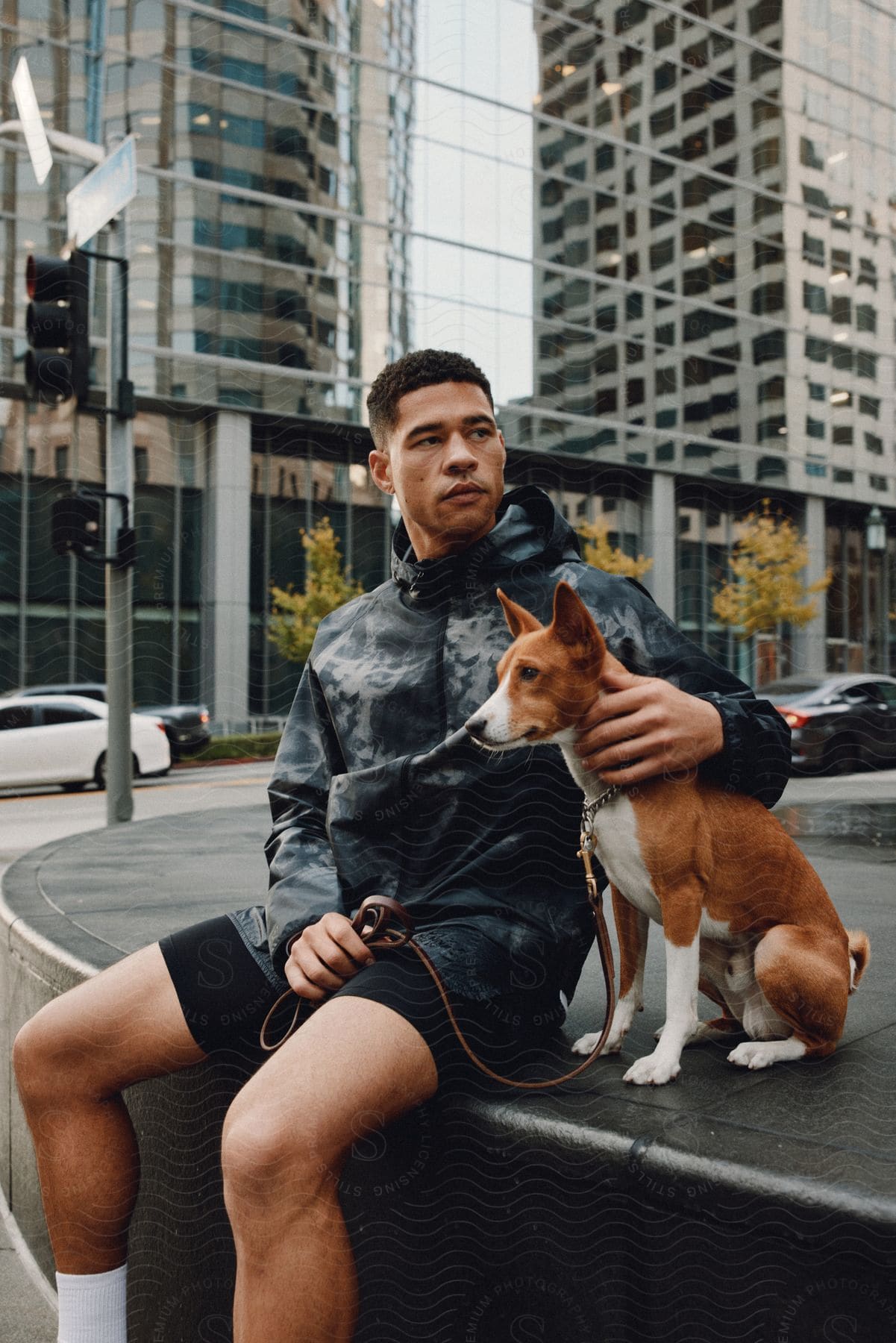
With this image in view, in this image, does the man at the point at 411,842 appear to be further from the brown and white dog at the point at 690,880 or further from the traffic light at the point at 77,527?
the traffic light at the point at 77,527

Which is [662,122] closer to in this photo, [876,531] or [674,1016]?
[876,531]

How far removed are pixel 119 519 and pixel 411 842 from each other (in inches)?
200

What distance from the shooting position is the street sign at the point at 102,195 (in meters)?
4.15

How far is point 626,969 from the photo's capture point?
1403 millimetres

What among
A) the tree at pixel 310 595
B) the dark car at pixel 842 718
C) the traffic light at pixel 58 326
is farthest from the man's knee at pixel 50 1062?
the tree at pixel 310 595

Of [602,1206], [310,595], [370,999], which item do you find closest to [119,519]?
[310,595]

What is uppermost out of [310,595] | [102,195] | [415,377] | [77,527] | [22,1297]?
[102,195]

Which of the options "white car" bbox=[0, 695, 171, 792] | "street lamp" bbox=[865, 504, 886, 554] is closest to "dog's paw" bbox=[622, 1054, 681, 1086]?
"street lamp" bbox=[865, 504, 886, 554]

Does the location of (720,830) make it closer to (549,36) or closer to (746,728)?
(746,728)

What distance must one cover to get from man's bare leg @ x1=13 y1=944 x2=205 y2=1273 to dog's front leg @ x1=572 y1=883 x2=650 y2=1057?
614 mm

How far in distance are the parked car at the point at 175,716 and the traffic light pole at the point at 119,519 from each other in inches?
115

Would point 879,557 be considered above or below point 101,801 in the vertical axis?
above

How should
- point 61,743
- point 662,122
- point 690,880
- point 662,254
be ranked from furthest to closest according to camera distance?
point 61,743
point 662,254
point 662,122
point 690,880

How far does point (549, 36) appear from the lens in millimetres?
2730
